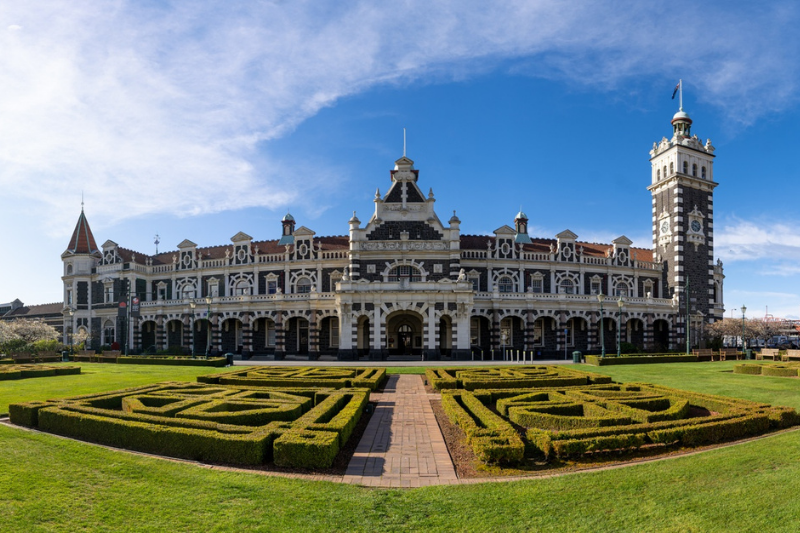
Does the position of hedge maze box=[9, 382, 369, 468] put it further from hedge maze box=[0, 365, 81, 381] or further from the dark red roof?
the dark red roof

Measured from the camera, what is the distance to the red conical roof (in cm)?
7244

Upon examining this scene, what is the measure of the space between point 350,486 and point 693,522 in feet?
20.8

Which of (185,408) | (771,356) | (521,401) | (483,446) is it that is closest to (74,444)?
(185,408)

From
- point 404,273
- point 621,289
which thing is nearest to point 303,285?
point 404,273

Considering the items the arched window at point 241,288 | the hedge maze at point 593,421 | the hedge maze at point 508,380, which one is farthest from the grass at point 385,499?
the arched window at point 241,288

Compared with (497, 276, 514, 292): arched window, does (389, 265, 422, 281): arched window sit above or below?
above

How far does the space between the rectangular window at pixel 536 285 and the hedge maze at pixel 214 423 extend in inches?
1802

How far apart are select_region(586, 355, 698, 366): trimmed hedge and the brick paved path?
2608 cm

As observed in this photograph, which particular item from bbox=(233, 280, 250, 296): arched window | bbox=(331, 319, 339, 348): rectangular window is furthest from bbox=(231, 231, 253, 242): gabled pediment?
bbox=(331, 319, 339, 348): rectangular window

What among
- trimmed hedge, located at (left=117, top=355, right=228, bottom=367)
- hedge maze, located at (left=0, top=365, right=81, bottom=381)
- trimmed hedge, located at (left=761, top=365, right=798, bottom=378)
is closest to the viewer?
hedge maze, located at (left=0, top=365, right=81, bottom=381)

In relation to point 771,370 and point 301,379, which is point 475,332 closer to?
point 771,370

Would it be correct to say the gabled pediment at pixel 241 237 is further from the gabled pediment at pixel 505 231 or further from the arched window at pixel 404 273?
the gabled pediment at pixel 505 231

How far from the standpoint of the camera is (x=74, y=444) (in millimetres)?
13234

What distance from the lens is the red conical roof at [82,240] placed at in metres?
72.4
